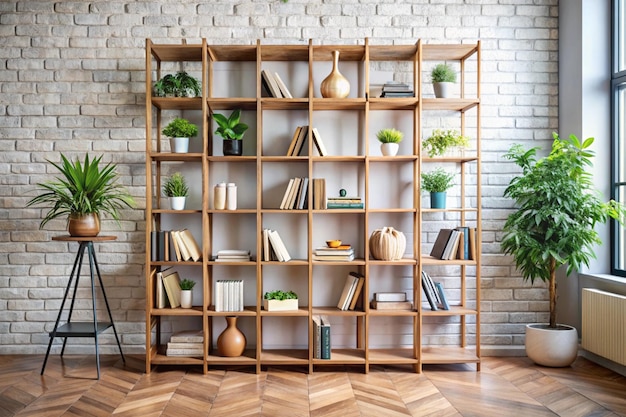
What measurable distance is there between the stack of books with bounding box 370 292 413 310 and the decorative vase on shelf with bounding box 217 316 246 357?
1.01 meters

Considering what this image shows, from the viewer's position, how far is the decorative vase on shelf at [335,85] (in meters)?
3.84

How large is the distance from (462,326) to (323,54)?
2344mm

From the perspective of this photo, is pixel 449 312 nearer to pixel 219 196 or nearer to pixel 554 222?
pixel 554 222

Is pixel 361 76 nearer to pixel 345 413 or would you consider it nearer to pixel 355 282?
pixel 355 282

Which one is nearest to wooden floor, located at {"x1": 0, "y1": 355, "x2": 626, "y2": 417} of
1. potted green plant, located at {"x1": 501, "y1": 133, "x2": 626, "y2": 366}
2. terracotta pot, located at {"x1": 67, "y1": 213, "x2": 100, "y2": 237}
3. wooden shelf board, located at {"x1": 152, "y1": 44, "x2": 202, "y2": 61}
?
potted green plant, located at {"x1": 501, "y1": 133, "x2": 626, "y2": 366}

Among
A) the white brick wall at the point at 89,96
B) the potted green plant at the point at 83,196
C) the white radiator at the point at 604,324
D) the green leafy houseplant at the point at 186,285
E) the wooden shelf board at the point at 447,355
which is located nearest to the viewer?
the white radiator at the point at 604,324

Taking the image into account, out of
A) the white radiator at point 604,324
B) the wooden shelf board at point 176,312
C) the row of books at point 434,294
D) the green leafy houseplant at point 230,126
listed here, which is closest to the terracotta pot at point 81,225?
the wooden shelf board at point 176,312

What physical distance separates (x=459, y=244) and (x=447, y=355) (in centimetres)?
81

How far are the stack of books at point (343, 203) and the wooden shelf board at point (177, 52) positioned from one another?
56.3 inches

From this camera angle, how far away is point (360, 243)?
416 centimetres

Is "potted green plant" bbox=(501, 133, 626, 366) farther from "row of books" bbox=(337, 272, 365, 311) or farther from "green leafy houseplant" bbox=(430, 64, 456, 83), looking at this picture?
"row of books" bbox=(337, 272, 365, 311)

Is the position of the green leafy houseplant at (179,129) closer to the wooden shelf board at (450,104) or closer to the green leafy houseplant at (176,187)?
the green leafy houseplant at (176,187)

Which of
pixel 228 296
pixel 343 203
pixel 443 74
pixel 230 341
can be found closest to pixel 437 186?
pixel 343 203

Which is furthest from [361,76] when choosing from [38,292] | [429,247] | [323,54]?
[38,292]
